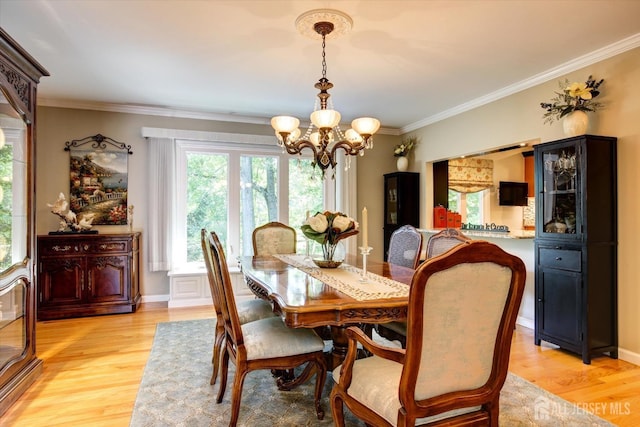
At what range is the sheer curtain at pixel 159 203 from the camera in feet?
15.4

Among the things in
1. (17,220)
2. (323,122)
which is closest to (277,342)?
(323,122)

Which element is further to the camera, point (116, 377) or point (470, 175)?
point (470, 175)

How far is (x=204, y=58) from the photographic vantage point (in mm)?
3242

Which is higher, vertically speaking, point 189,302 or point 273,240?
point 273,240

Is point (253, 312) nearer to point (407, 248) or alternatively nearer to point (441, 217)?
point (407, 248)

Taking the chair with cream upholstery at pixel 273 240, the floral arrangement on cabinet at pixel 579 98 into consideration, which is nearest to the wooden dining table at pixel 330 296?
the chair with cream upholstery at pixel 273 240

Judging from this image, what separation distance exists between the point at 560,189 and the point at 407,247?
1407mm

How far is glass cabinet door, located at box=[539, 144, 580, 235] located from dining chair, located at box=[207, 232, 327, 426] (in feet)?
7.87

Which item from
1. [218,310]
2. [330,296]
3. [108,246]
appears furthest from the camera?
[108,246]

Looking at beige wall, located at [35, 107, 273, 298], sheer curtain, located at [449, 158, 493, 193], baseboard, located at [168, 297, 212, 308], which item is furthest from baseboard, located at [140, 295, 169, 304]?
sheer curtain, located at [449, 158, 493, 193]

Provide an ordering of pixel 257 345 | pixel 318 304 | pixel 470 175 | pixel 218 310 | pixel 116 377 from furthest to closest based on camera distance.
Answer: pixel 470 175
pixel 116 377
pixel 218 310
pixel 257 345
pixel 318 304

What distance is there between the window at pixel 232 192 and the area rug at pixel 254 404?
2385 mm

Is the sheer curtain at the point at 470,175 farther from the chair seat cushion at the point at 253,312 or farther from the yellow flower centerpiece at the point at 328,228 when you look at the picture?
the chair seat cushion at the point at 253,312

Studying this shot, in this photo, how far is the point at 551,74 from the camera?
3488mm
